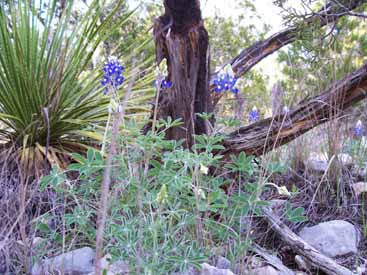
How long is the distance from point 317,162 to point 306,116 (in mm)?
329

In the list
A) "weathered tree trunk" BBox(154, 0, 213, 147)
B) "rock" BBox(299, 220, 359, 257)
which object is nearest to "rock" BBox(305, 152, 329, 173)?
"rock" BBox(299, 220, 359, 257)

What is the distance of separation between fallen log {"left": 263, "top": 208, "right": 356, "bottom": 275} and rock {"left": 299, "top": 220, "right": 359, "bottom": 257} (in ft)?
0.31

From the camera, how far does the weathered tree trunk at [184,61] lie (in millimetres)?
2426

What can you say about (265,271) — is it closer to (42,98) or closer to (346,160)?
(346,160)

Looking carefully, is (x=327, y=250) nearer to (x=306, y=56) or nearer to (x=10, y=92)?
(x=306, y=56)

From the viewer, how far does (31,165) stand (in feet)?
8.72

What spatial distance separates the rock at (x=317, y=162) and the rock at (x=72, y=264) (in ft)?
4.21

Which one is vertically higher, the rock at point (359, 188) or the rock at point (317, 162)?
the rock at point (317, 162)

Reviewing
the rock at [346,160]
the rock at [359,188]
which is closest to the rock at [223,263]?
the rock at [359,188]

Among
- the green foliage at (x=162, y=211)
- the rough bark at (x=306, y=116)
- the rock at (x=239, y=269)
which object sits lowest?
the rock at (x=239, y=269)

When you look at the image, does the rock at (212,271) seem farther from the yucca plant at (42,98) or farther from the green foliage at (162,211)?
the yucca plant at (42,98)

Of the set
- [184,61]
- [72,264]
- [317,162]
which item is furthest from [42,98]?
[317,162]

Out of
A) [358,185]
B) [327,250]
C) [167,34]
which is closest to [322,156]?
[358,185]

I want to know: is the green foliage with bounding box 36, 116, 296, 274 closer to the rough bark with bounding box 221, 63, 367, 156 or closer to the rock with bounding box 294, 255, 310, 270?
the rock with bounding box 294, 255, 310, 270
